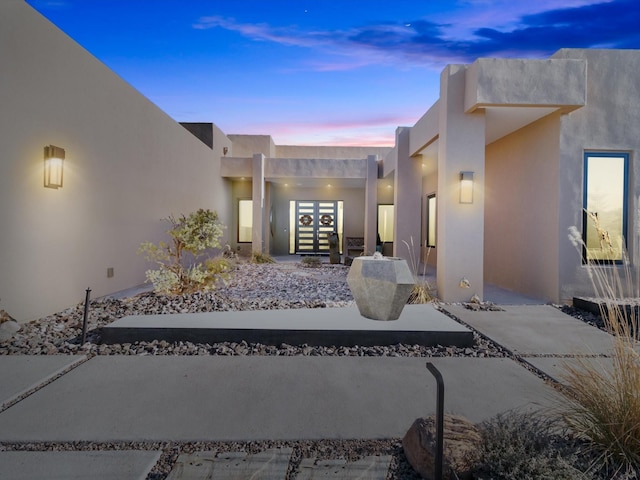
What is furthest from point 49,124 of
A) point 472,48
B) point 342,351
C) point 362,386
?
point 472,48

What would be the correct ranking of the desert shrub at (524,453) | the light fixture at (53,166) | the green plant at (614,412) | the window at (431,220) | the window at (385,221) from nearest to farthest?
the desert shrub at (524,453) < the green plant at (614,412) < the light fixture at (53,166) < the window at (431,220) < the window at (385,221)

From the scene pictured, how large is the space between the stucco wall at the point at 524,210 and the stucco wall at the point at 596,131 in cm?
14

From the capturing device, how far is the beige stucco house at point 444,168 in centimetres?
429

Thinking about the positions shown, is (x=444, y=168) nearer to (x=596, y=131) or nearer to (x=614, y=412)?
(x=596, y=131)

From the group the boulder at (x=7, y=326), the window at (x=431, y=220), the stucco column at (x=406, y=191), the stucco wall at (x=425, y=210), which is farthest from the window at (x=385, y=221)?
the boulder at (x=7, y=326)

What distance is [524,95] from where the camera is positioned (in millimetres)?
5320

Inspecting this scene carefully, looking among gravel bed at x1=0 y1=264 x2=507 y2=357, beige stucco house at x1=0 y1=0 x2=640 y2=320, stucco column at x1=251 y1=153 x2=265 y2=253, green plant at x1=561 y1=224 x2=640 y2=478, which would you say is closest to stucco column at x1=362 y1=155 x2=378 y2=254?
stucco column at x1=251 y1=153 x2=265 y2=253

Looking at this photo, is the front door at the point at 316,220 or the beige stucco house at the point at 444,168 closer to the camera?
the beige stucco house at the point at 444,168

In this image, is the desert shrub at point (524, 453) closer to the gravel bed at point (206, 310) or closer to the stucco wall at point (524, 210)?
the gravel bed at point (206, 310)

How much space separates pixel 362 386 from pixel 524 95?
476cm

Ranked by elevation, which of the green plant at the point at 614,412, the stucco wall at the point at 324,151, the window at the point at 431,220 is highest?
the stucco wall at the point at 324,151

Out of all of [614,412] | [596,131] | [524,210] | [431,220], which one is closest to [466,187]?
[524,210]

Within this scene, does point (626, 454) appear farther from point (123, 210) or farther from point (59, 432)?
point (123, 210)

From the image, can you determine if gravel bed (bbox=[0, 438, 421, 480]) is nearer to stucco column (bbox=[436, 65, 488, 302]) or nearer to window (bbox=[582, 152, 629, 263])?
stucco column (bbox=[436, 65, 488, 302])
